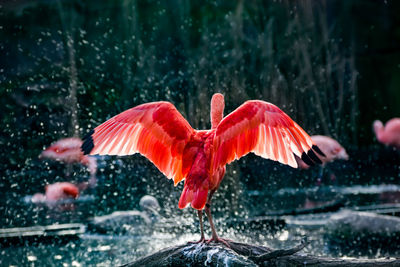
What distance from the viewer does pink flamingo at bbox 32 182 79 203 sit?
6.00 m

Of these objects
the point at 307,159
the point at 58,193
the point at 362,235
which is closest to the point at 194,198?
the point at 307,159

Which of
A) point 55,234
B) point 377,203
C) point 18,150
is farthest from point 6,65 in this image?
point 377,203

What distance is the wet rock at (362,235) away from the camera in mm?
3988

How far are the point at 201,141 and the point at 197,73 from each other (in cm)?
697

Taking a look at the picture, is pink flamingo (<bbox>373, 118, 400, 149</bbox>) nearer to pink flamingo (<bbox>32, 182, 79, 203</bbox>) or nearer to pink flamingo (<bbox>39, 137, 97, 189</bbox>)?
pink flamingo (<bbox>39, 137, 97, 189</bbox>)

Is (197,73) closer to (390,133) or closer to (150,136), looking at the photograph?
(390,133)

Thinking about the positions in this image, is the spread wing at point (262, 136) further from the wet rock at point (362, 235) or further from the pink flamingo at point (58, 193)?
the pink flamingo at point (58, 193)

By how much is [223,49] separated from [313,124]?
2353 millimetres

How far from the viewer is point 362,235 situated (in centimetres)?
421

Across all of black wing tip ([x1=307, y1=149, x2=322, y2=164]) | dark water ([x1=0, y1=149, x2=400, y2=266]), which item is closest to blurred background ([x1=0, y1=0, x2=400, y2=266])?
dark water ([x1=0, y1=149, x2=400, y2=266])

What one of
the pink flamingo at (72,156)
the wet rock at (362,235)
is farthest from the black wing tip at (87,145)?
the pink flamingo at (72,156)

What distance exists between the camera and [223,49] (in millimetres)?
9828

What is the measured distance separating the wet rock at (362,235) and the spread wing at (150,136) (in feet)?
6.75

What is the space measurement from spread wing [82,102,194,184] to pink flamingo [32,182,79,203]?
3695 mm
